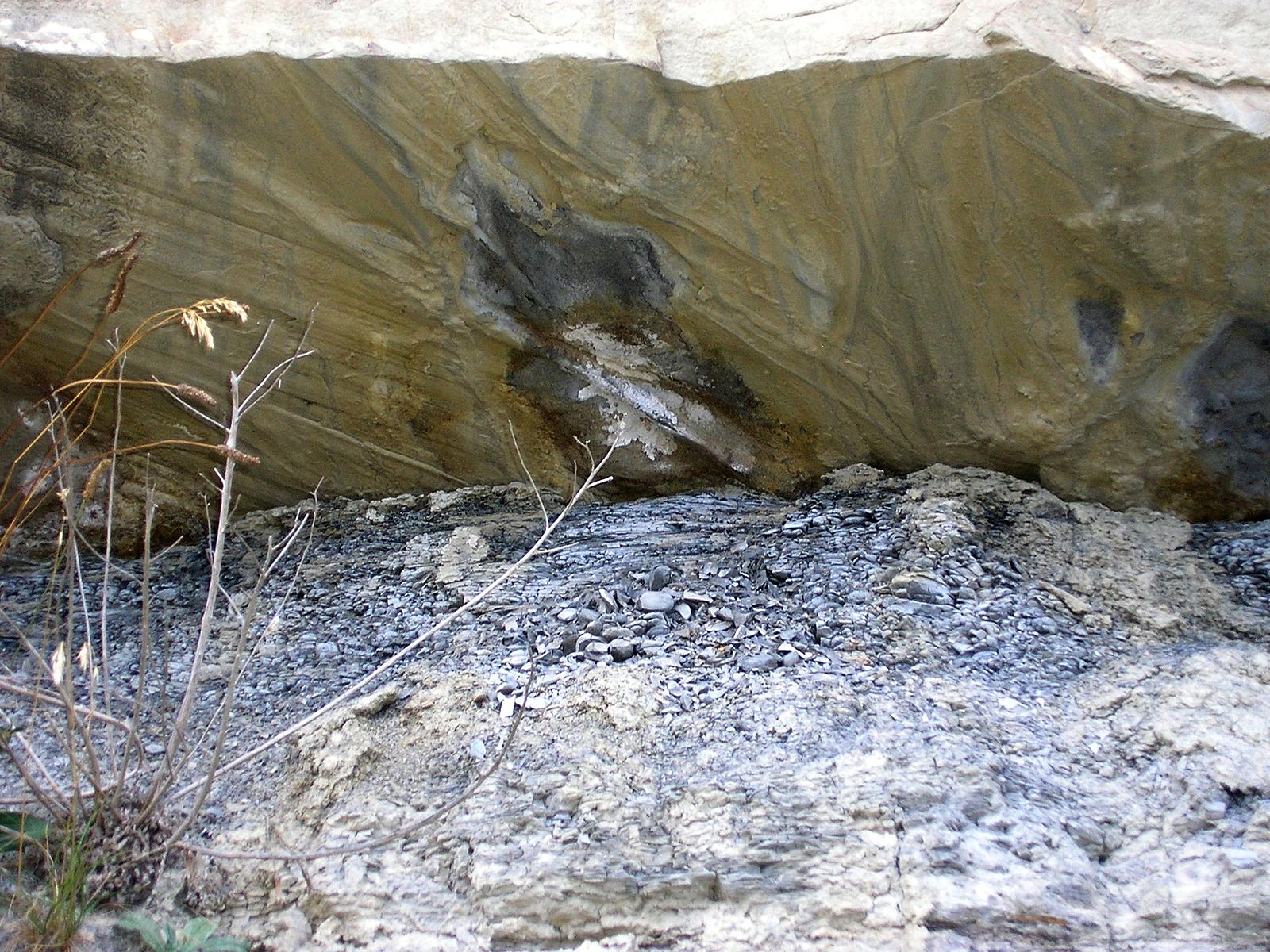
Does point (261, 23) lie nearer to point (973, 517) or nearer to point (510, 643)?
point (510, 643)

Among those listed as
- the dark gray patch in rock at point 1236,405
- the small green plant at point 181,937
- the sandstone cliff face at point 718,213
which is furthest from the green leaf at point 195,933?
the dark gray patch in rock at point 1236,405

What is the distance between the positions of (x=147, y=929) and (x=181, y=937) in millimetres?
48

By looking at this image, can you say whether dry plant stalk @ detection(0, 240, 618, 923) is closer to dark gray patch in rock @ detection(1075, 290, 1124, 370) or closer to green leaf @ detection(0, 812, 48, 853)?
green leaf @ detection(0, 812, 48, 853)

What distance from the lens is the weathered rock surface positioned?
1.25 metres

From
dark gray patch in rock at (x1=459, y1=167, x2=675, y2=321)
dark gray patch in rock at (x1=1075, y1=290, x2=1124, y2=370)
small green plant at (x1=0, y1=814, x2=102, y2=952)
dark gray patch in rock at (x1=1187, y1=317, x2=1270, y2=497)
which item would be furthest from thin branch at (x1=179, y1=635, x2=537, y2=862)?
dark gray patch in rock at (x1=1187, y1=317, x2=1270, y2=497)

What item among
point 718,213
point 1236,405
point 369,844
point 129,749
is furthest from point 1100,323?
point 129,749

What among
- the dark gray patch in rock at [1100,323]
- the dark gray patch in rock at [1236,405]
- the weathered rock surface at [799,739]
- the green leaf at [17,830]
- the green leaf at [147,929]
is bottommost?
the green leaf at [147,929]

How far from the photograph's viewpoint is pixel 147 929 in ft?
4.03

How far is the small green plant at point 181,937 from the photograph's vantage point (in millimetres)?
1224

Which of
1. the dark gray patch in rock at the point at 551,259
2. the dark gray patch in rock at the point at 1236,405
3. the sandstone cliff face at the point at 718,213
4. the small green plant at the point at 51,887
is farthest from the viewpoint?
the dark gray patch in rock at the point at 551,259

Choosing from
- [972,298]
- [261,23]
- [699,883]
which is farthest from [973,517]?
[261,23]

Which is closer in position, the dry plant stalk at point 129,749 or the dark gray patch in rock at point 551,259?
the dry plant stalk at point 129,749

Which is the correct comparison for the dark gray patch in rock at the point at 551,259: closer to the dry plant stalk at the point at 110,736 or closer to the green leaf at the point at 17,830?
the dry plant stalk at the point at 110,736

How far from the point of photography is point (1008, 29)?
154 centimetres
